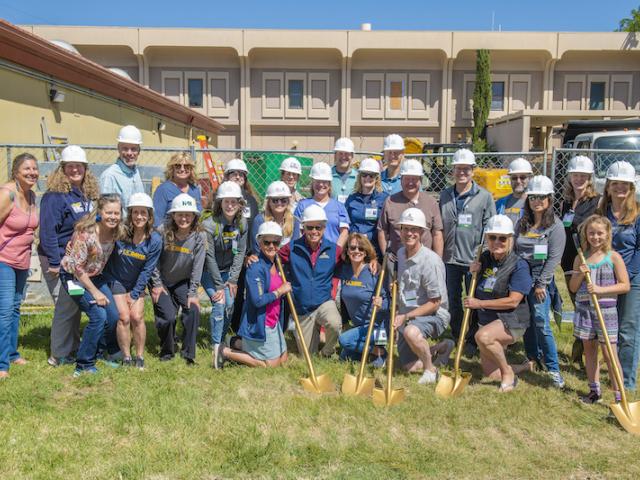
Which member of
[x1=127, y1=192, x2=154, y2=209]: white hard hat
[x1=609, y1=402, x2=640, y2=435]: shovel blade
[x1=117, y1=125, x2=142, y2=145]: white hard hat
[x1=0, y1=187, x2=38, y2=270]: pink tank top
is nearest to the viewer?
[x1=609, y1=402, x2=640, y2=435]: shovel blade

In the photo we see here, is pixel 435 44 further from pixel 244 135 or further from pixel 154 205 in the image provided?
pixel 154 205

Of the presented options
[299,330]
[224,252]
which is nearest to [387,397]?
[299,330]

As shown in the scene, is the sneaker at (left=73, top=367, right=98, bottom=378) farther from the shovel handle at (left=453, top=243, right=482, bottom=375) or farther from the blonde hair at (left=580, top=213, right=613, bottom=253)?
the blonde hair at (left=580, top=213, right=613, bottom=253)

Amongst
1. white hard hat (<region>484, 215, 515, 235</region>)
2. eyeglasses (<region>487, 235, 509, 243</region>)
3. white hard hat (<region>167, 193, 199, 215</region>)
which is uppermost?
white hard hat (<region>167, 193, 199, 215</region>)

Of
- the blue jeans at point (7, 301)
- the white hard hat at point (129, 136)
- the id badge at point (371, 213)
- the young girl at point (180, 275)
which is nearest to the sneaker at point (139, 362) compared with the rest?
the young girl at point (180, 275)

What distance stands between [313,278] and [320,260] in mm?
197

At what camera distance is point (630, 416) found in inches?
173

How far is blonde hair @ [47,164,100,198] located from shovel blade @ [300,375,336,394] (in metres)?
2.65

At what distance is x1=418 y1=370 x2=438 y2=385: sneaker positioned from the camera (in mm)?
5273

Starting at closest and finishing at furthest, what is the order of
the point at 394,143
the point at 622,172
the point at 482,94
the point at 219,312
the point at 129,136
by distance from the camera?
the point at 622,172 → the point at 219,312 → the point at 129,136 → the point at 394,143 → the point at 482,94

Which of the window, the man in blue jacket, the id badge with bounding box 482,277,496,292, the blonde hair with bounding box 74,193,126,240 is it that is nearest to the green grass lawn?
the man in blue jacket

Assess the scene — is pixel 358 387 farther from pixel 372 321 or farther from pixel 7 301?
pixel 7 301

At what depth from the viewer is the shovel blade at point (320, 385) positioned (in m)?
5.05

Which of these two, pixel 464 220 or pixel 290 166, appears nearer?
pixel 464 220
